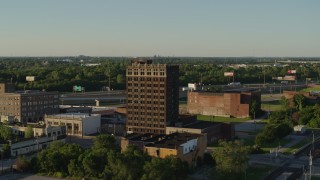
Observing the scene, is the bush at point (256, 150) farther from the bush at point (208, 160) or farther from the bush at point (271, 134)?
the bush at point (208, 160)

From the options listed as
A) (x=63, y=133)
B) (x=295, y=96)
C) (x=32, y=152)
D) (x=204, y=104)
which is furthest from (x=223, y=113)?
(x=32, y=152)

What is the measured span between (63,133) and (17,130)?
9082 millimetres

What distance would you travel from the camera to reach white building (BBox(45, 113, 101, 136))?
92500 mm

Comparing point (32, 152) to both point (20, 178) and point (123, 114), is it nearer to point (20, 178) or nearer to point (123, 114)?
point (20, 178)

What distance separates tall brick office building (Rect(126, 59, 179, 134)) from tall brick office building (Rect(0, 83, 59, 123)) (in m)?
29.7

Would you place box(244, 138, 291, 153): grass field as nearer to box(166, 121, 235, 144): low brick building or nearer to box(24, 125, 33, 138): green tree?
box(166, 121, 235, 144): low brick building

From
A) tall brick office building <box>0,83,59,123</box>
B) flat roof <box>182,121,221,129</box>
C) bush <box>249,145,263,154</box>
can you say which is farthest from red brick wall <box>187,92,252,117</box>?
bush <box>249,145,263,154</box>

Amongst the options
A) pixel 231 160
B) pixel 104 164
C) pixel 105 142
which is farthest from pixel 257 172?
pixel 105 142

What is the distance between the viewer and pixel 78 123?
92.5 meters

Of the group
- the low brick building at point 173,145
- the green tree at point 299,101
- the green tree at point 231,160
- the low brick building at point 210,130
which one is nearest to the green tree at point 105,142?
the low brick building at point 173,145

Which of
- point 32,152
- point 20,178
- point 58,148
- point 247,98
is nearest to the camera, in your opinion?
point 20,178

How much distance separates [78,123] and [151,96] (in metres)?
16.9

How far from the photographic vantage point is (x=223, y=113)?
12431cm

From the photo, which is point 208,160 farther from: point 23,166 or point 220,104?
point 220,104
